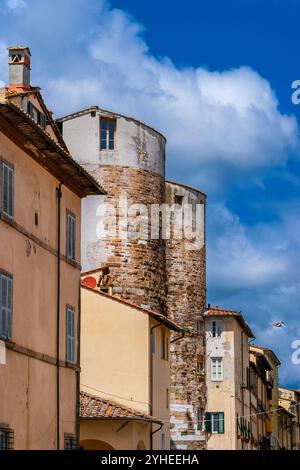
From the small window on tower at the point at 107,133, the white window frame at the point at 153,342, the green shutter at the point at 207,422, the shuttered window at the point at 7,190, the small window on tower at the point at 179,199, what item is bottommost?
the green shutter at the point at 207,422


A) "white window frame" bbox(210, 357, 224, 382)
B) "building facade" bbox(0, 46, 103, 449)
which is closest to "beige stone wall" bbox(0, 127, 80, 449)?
"building facade" bbox(0, 46, 103, 449)

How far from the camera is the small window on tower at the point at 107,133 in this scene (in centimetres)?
5584

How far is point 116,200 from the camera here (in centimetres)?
5556

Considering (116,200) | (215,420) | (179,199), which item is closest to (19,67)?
Result: (116,200)

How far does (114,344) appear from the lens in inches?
1676

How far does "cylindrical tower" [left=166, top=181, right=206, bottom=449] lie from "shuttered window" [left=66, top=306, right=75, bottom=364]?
92.2 feet

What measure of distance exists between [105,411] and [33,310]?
988 cm

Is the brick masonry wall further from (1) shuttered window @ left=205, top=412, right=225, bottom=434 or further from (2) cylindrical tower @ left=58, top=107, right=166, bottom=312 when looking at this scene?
(1) shuttered window @ left=205, top=412, right=225, bottom=434

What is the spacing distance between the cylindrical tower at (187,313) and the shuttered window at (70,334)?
28107 millimetres

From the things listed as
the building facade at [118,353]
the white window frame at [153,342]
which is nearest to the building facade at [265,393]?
the white window frame at [153,342]

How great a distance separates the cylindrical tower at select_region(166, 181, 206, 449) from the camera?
6191 cm

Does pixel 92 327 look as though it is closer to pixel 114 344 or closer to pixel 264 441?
pixel 114 344

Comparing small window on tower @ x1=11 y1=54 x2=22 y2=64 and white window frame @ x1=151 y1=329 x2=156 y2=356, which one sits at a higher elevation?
small window on tower @ x1=11 y1=54 x2=22 y2=64

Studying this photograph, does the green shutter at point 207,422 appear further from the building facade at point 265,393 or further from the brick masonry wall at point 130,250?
the building facade at point 265,393
